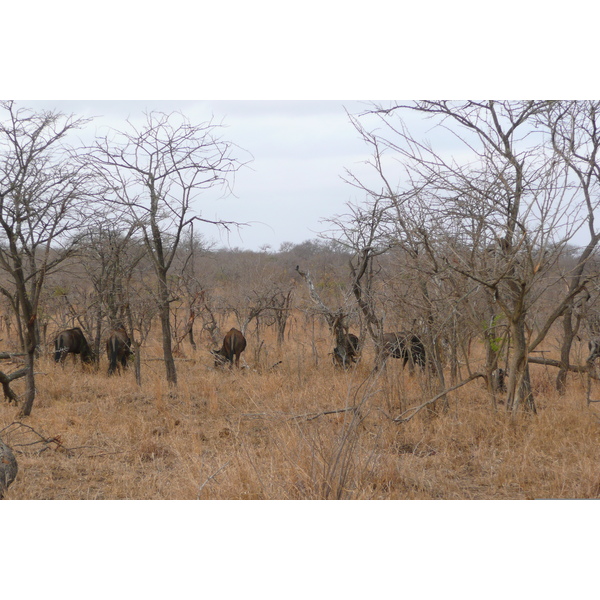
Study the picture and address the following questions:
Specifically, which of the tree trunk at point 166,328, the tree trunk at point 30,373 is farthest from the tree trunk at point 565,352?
the tree trunk at point 30,373

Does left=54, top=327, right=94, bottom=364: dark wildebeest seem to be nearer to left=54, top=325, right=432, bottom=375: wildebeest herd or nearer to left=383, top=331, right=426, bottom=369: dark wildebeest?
left=54, top=325, right=432, bottom=375: wildebeest herd

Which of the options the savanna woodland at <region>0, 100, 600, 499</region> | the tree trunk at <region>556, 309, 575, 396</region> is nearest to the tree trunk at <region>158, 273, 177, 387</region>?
the savanna woodland at <region>0, 100, 600, 499</region>

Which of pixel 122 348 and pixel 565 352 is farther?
pixel 122 348

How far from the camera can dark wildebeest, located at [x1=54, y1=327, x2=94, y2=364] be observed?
862cm

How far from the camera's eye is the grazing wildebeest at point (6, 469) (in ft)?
12.3

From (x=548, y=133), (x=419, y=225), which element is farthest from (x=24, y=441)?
(x=548, y=133)

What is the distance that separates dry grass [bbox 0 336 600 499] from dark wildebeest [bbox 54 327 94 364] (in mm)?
1166

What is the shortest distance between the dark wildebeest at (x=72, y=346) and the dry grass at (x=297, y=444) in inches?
45.9

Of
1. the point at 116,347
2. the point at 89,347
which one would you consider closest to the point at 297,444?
the point at 116,347

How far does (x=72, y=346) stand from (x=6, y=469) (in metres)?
5.09

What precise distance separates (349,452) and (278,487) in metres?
0.48

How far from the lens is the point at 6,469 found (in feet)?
12.4

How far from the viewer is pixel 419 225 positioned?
4.54m

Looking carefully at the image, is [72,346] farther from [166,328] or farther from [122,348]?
[166,328]
